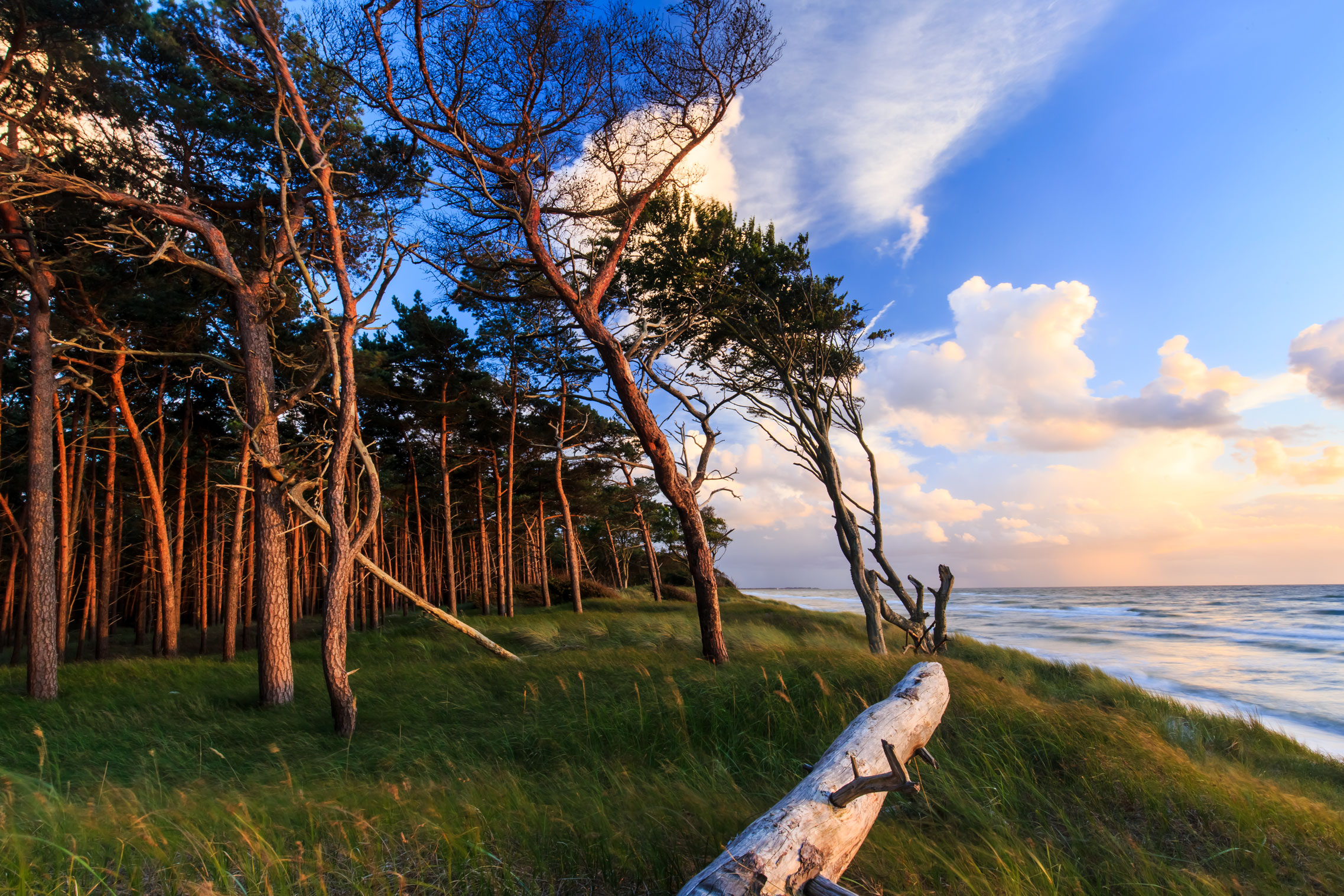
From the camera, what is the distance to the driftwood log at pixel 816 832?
2.19 metres

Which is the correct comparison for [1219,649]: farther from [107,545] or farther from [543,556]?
[107,545]

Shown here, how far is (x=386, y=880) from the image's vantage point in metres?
2.69

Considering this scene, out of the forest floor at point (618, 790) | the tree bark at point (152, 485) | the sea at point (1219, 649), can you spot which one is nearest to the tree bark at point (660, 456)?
the forest floor at point (618, 790)

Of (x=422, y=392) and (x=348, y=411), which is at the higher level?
(x=422, y=392)

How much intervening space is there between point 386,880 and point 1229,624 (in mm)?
32787

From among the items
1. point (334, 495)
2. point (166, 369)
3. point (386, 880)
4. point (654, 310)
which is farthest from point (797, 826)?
point (166, 369)

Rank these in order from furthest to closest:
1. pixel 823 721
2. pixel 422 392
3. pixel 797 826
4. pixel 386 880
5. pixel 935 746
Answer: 1. pixel 422 392
2. pixel 823 721
3. pixel 935 746
4. pixel 386 880
5. pixel 797 826

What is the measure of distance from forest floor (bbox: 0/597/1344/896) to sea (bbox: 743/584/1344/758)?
12.5ft

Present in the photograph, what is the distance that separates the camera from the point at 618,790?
12.6ft

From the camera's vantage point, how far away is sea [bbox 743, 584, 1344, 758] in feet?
34.5

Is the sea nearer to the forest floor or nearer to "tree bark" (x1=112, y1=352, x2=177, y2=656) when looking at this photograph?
the forest floor

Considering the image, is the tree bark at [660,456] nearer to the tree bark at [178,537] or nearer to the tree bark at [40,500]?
the tree bark at [40,500]

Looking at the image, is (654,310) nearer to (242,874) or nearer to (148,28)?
(148,28)

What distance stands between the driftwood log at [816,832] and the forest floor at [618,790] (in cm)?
33
